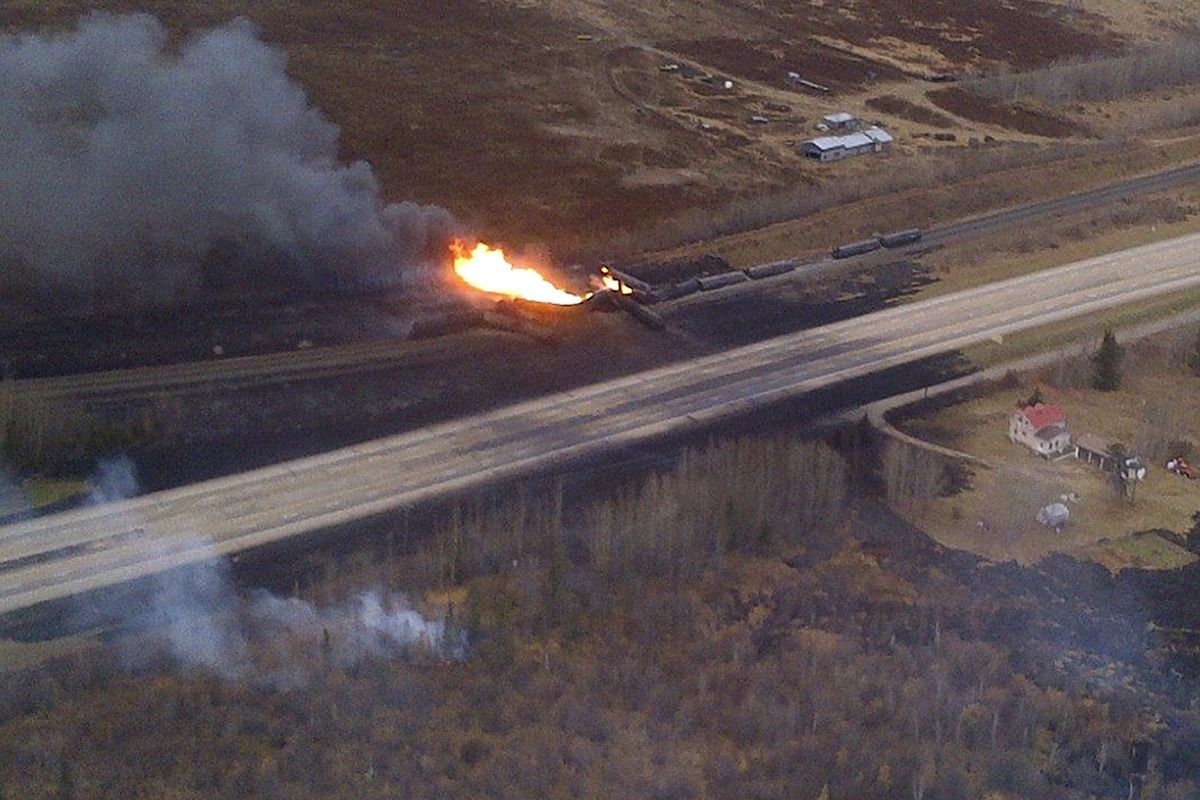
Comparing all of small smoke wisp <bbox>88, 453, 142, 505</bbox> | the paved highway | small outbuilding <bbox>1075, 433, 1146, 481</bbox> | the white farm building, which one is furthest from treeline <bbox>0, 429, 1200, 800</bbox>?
the white farm building

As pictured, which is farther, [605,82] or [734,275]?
[605,82]

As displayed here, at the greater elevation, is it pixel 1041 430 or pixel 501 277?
pixel 501 277

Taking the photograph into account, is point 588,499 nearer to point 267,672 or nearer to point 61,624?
point 267,672

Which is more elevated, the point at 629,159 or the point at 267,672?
the point at 629,159

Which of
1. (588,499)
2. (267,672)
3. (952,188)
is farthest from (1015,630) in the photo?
(952,188)

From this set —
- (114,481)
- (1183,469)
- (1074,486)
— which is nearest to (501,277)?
(114,481)

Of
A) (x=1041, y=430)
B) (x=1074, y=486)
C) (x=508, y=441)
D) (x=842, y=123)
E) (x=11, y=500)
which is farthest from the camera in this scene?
(x=842, y=123)

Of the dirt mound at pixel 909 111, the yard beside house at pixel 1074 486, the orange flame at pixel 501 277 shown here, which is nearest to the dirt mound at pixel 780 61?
the dirt mound at pixel 909 111

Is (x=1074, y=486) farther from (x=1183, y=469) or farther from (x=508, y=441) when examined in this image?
(x=508, y=441)
